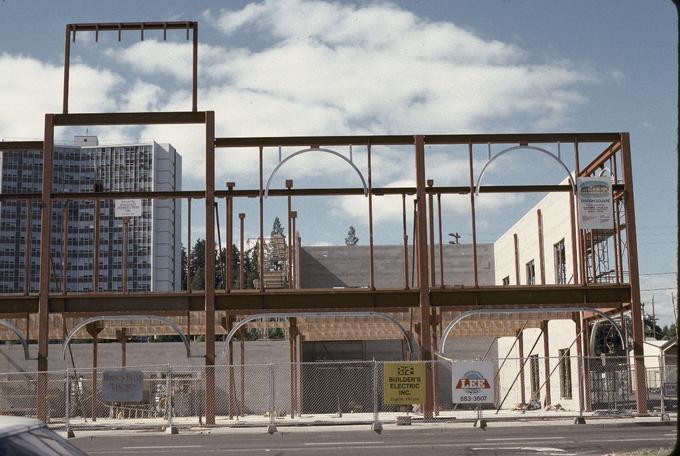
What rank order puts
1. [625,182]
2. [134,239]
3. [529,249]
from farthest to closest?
[134,239]
[529,249]
[625,182]

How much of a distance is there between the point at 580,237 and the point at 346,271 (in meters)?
28.2

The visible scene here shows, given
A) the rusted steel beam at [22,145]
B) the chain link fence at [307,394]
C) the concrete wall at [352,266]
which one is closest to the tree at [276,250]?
the concrete wall at [352,266]

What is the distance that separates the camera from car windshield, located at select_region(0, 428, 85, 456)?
4.76 metres

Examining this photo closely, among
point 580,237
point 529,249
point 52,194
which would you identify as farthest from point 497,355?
point 52,194

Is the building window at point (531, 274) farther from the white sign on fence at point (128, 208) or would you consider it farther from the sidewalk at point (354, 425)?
the white sign on fence at point (128, 208)

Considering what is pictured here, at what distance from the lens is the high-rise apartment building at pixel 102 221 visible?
503ft

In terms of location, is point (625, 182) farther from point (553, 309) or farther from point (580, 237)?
point (553, 309)

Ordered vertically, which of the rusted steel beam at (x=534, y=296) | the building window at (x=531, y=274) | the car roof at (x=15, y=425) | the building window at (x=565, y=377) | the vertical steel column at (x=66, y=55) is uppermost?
the vertical steel column at (x=66, y=55)

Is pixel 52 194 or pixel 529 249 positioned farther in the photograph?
pixel 529 249

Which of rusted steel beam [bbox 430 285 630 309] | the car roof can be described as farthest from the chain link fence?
the car roof

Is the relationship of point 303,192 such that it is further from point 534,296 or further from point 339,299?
point 534,296

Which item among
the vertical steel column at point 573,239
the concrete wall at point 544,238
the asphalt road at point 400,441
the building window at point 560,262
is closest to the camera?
the asphalt road at point 400,441

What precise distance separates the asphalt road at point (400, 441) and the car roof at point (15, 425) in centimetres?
1365

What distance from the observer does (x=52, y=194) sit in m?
30.3
